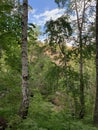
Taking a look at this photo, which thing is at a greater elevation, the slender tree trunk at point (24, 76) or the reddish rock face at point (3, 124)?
the slender tree trunk at point (24, 76)

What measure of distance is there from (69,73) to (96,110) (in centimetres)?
488

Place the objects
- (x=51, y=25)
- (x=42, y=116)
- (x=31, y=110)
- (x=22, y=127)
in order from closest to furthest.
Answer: (x=22, y=127), (x=42, y=116), (x=31, y=110), (x=51, y=25)

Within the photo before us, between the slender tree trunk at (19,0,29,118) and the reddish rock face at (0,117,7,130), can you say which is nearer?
the reddish rock face at (0,117,7,130)

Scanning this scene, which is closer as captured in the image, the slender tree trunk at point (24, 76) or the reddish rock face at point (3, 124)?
the reddish rock face at point (3, 124)

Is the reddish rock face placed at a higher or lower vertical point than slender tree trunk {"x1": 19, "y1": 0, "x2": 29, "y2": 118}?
lower

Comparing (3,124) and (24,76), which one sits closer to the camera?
(3,124)

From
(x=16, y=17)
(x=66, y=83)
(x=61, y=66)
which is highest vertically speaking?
(x=16, y=17)

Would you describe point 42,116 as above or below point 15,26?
below

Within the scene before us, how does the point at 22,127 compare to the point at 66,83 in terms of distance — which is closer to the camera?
the point at 22,127

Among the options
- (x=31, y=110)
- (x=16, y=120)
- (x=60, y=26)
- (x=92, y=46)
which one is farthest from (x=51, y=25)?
(x=16, y=120)

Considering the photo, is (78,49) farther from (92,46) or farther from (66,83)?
(66,83)

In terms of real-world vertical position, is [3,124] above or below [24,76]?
below

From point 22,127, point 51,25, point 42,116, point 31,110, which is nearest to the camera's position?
point 22,127

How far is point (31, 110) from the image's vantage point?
36.8ft
